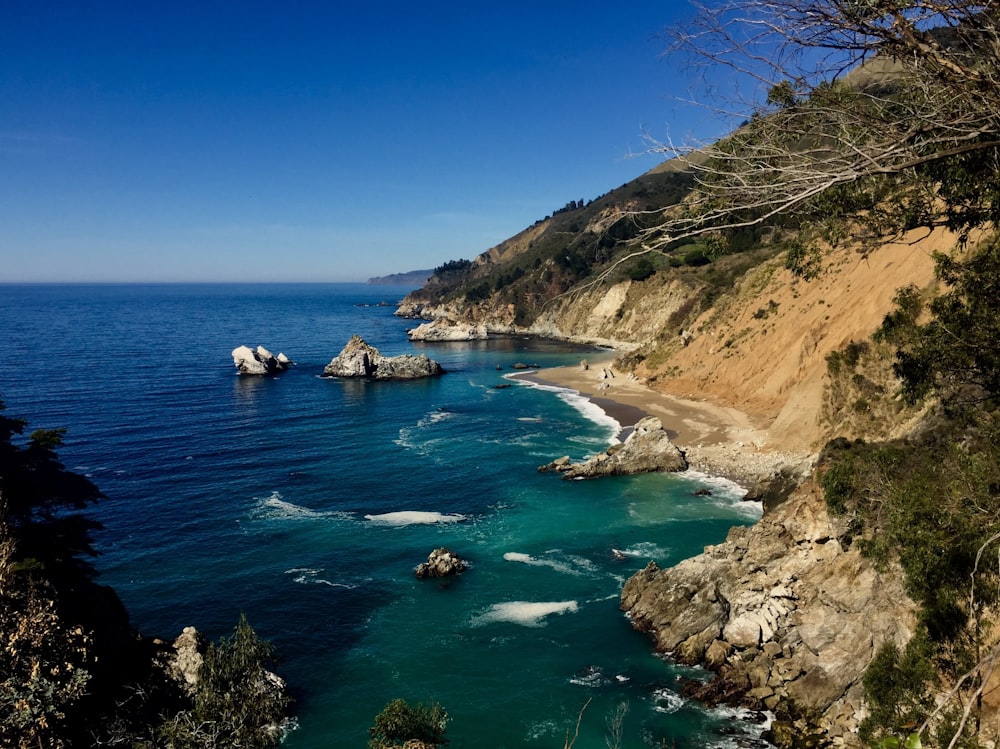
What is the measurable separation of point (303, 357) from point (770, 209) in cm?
11691

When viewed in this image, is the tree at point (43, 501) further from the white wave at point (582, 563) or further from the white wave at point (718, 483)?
the white wave at point (718, 483)

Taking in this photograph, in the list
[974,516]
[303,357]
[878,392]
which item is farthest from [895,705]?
[303,357]

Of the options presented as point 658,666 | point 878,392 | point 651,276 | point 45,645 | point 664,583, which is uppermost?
point 651,276

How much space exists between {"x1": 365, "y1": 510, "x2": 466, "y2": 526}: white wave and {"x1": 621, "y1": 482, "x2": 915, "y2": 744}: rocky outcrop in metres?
14.9

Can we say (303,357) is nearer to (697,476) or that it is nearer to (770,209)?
(697,476)

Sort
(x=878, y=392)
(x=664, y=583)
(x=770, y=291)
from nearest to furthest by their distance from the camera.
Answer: (x=664, y=583)
(x=878, y=392)
(x=770, y=291)

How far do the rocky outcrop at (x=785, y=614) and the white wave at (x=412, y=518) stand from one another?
14.9m

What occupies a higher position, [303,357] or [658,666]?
[303,357]

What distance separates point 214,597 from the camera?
3141cm

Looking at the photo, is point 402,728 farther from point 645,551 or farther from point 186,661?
point 645,551

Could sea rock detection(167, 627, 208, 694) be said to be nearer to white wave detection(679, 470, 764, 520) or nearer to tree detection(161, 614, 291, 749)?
tree detection(161, 614, 291, 749)

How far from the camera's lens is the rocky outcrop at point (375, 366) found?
94.6m

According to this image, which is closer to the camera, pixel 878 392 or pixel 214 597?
pixel 214 597

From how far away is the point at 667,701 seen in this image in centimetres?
2283
